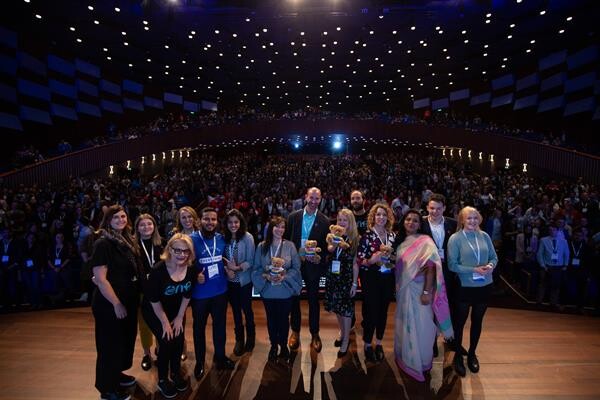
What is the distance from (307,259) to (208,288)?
0.94m

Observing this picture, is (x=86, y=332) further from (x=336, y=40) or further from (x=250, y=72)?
(x=250, y=72)

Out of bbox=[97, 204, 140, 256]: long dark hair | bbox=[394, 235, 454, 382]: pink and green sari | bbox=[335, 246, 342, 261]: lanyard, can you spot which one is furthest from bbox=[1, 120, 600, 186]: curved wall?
bbox=[394, 235, 454, 382]: pink and green sari

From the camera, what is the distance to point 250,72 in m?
24.1

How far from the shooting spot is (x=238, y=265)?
10.9ft

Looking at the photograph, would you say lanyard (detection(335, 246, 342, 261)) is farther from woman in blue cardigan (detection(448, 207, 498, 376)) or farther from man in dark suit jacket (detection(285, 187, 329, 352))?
woman in blue cardigan (detection(448, 207, 498, 376))

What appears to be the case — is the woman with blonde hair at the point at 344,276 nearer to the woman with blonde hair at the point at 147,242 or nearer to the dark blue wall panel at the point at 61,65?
the woman with blonde hair at the point at 147,242

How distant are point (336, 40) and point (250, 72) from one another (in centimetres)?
723

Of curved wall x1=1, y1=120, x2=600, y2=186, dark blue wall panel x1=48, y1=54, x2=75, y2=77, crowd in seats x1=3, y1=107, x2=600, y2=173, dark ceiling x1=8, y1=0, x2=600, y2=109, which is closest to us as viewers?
curved wall x1=1, y1=120, x2=600, y2=186

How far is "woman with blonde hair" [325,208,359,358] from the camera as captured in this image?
11.1 feet

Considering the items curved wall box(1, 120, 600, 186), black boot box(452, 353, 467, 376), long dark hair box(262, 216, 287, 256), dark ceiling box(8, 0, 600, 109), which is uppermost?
dark ceiling box(8, 0, 600, 109)

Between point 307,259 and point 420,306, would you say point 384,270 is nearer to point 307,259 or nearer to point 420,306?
point 420,306

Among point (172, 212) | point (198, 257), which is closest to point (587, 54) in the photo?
point (172, 212)

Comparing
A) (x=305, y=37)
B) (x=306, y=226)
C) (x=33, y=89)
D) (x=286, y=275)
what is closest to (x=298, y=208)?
(x=306, y=226)

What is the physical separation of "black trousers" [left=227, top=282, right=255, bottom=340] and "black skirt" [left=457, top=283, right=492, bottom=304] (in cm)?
192
